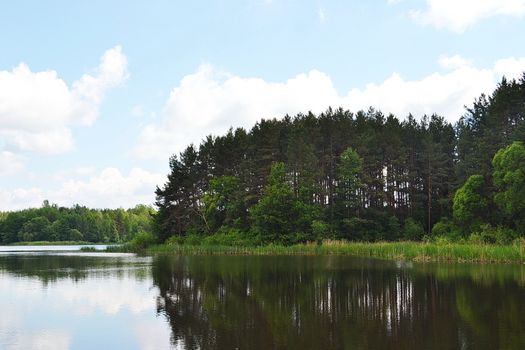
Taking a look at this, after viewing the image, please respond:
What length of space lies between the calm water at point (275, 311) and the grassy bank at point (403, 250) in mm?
6949

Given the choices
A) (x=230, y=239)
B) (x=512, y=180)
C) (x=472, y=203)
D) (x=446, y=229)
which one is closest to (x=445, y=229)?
(x=446, y=229)

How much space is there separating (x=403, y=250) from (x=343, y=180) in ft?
87.7

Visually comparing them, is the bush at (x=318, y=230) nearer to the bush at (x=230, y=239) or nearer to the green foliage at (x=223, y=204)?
the bush at (x=230, y=239)

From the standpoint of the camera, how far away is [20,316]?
2136cm

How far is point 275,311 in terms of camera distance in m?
20.7

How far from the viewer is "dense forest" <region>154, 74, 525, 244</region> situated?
2623 inches

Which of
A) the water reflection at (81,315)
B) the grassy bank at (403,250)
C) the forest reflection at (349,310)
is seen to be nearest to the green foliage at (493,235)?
the grassy bank at (403,250)

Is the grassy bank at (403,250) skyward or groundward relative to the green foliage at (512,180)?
groundward

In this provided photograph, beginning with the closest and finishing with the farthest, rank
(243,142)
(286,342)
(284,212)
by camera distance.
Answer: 1. (286,342)
2. (284,212)
3. (243,142)

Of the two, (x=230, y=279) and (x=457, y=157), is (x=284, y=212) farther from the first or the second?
(x=230, y=279)

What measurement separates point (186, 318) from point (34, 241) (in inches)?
7443

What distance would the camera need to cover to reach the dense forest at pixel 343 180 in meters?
66.6

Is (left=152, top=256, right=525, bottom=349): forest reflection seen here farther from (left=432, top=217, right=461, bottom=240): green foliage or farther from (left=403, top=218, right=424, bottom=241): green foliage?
(left=403, top=218, right=424, bottom=241): green foliage

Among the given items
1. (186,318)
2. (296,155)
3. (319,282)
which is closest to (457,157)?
(296,155)
